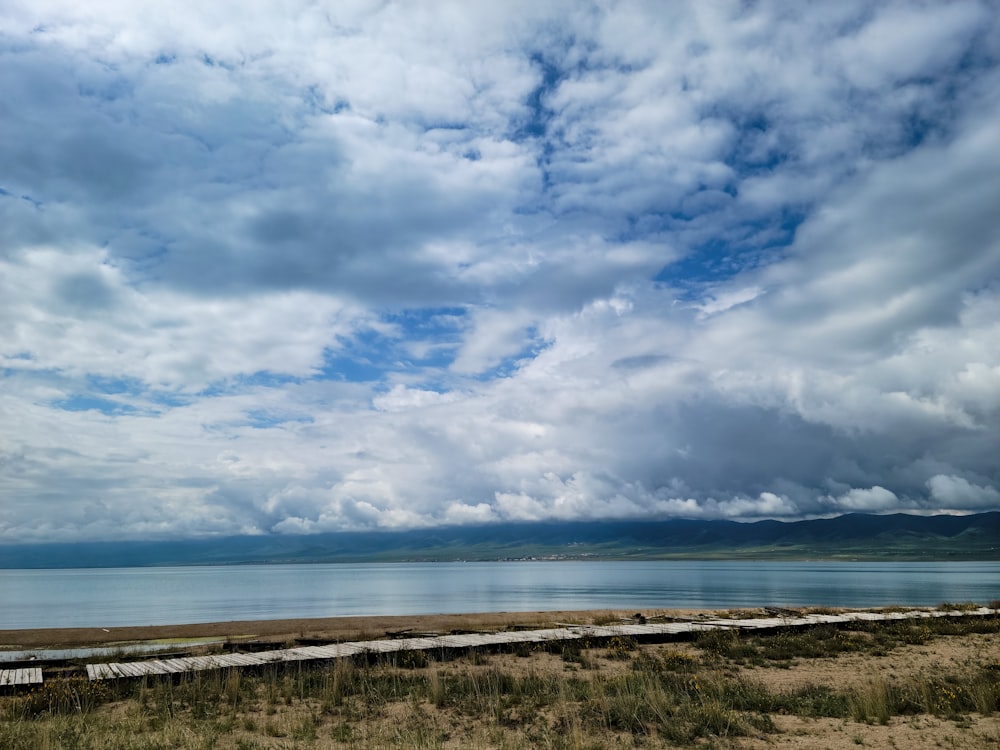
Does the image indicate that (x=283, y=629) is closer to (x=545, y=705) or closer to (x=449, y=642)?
(x=449, y=642)

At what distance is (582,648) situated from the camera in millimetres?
21016

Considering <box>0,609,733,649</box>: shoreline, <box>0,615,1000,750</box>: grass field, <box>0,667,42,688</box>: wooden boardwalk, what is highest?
<box>0,667,42,688</box>: wooden boardwalk

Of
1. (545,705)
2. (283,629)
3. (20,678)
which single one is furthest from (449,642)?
(283,629)

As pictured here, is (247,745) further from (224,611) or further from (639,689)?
Answer: (224,611)

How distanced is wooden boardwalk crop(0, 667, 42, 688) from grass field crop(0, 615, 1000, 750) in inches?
20.1

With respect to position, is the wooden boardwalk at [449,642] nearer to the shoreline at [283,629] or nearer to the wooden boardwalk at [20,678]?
the wooden boardwalk at [20,678]

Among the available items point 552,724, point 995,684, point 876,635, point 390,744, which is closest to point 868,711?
point 995,684

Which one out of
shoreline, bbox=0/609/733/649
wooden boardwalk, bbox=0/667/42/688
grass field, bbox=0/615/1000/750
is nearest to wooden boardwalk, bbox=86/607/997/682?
wooden boardwalk, bbox=0/667/42/688

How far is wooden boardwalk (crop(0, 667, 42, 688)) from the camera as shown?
50.7 feet

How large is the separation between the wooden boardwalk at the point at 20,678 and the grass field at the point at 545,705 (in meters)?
0.51

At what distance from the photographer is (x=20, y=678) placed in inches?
626

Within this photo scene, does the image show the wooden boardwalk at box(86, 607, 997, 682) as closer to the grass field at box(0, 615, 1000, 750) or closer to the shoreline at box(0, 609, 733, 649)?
the grass field at box(0, 615, 1000, 750)

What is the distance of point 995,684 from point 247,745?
46.9ft

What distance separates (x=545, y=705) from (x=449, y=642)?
7.31 metres
